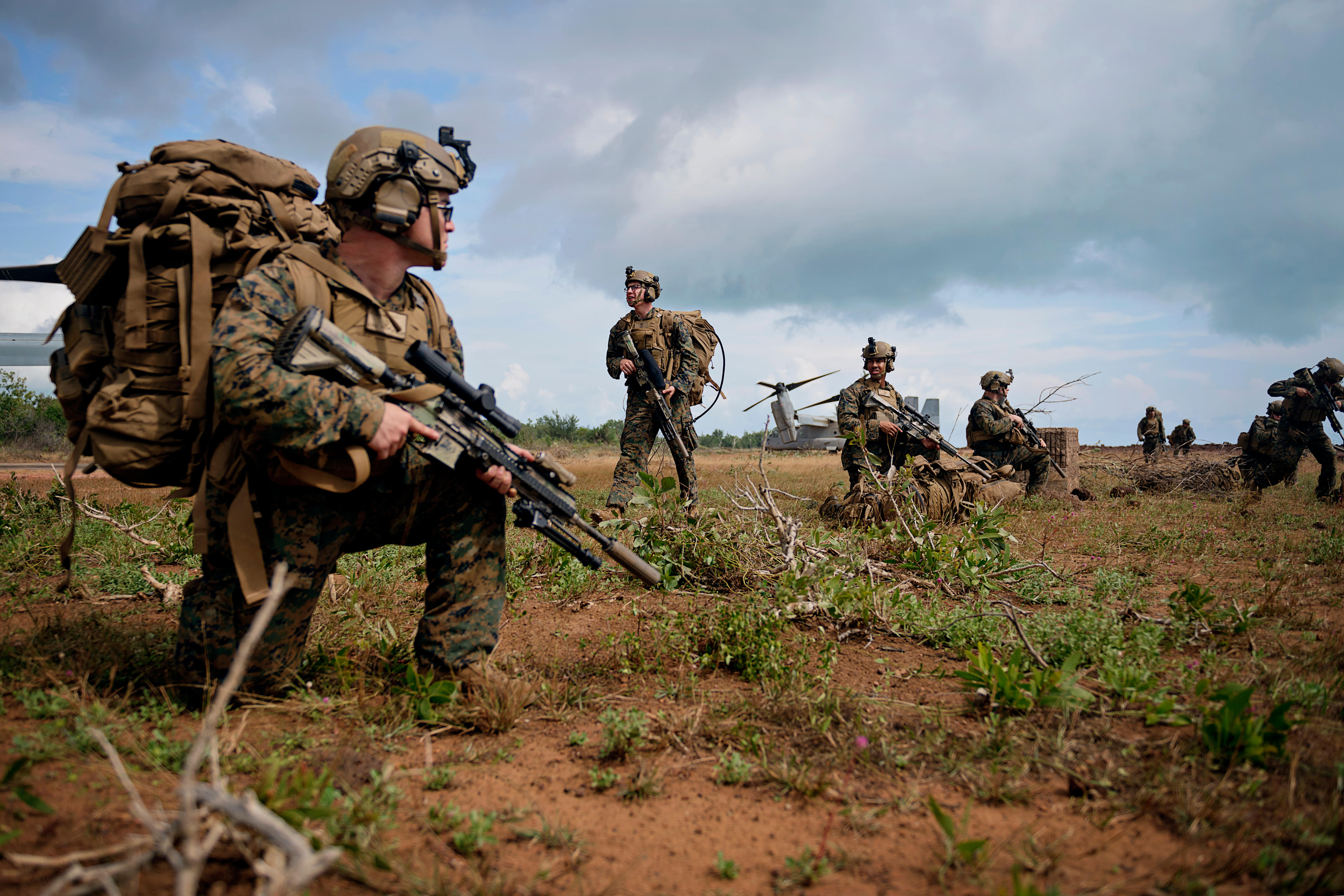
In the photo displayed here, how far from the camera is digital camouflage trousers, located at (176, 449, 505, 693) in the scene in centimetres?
279

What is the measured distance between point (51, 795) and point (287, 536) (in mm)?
971

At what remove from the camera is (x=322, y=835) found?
195cm

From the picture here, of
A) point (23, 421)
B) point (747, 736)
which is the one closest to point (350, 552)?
point (747, 736)

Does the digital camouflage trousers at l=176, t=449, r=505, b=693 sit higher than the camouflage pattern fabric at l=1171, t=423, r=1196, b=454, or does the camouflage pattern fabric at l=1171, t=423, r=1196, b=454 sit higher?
the camouflage pattern fabric at l=1171, t=423, r=1196, b=454

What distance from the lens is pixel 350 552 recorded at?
3.05 meters

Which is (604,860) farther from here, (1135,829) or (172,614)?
(172,614)


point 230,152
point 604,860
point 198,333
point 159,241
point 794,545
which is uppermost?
point 230,152

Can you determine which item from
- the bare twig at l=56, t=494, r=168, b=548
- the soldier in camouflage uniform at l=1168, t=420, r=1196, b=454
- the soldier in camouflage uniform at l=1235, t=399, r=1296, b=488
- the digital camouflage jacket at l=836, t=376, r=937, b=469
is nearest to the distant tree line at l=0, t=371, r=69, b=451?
the bare twig at l=56, t=494, r=168, b=548

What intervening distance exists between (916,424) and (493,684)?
22.9ft

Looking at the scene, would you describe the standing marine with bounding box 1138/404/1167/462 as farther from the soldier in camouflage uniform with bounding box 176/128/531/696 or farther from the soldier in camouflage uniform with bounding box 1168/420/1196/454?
the soldier in camouflage uniform with bounding box 176/128/531/696

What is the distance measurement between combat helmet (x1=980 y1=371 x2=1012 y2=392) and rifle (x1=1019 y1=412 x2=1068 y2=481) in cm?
59

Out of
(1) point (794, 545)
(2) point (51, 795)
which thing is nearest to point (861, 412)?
(1) point (794, 545)

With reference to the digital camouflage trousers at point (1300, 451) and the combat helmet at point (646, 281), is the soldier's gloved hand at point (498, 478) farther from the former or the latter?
the digital camouflage trousers at point (1300, 451)

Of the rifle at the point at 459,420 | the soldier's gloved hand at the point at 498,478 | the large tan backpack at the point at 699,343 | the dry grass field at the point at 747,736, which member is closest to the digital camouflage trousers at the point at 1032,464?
the large tan backpack at the point at 699,343
